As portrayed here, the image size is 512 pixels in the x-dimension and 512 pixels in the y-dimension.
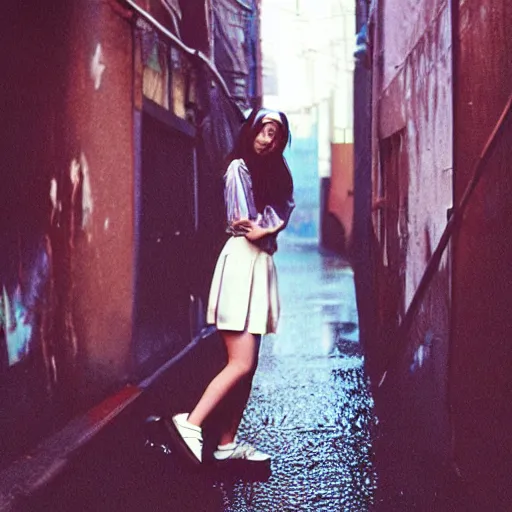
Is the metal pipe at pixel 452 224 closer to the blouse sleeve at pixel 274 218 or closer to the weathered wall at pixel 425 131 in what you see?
the weathered wall at pixel 425 131

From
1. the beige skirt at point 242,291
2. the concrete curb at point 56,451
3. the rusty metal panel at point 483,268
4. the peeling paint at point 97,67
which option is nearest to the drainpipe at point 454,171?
the rusty metal panel at point 483,268

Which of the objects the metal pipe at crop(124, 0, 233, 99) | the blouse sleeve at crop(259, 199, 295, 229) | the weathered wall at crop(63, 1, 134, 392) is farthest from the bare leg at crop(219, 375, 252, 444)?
the metal pipe at crop(124, 0, 233, 99)

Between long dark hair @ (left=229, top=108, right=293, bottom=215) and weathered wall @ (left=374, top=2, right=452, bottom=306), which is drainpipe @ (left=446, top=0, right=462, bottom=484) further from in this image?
long dark hair @ (left=229, top=108, right=293, bottom=215)

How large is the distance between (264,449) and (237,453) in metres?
0.68

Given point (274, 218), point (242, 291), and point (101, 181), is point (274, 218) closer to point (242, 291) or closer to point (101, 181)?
point (242, 291)

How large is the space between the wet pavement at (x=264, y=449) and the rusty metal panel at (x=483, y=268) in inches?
28.6

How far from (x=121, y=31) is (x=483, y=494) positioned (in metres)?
4.44

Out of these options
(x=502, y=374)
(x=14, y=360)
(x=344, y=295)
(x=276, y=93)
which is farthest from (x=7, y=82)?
(x=276, y=93)

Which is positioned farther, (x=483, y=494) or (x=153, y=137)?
(x=153, y=137)

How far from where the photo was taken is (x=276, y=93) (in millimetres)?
44344

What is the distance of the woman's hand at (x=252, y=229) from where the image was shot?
14.8 feet

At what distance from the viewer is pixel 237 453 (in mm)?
4750

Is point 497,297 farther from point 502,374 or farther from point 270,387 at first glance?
point 270,387

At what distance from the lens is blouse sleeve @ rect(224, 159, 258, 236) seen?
177 inches
